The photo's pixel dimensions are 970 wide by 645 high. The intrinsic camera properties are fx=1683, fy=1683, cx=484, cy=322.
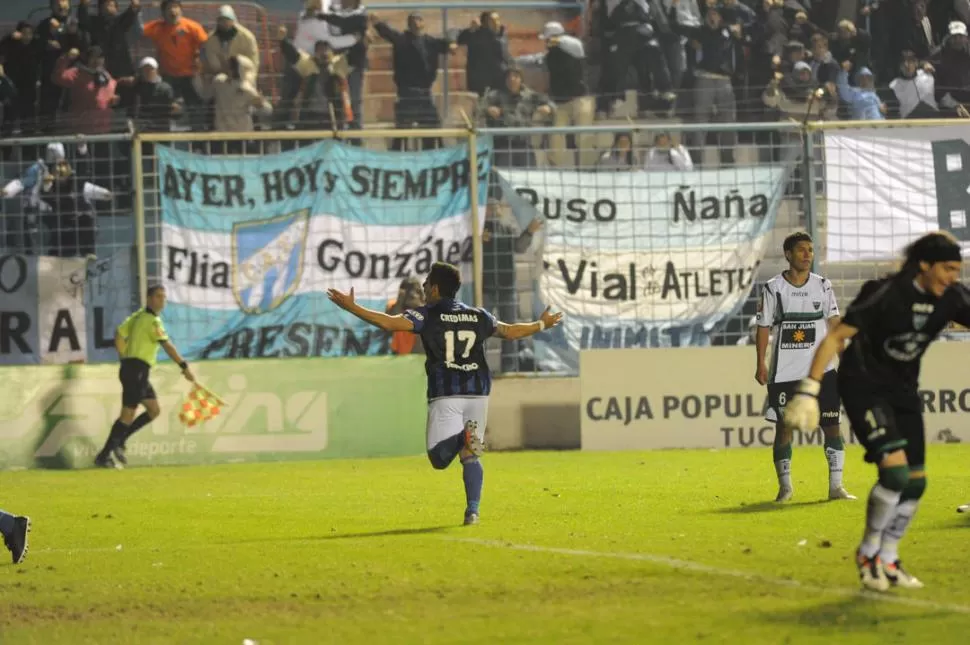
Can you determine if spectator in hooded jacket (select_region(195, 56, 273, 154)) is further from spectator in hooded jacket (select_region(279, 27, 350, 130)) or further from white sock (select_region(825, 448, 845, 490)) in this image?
white sock (select_region(825, 448, 845, 490))

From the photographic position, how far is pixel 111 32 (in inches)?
978

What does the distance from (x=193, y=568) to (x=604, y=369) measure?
11655mm

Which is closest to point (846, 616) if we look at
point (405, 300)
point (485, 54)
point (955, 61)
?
point (405, 300)

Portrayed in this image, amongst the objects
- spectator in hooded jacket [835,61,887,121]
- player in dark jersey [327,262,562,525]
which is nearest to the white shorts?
player in dark jersey [327,262,562,525]

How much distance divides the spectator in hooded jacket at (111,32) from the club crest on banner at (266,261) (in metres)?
4.40

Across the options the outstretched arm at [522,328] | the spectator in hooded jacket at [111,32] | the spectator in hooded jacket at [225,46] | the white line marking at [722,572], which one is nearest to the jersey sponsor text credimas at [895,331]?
the white line marking at [722,572]

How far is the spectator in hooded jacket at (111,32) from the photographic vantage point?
972 inches

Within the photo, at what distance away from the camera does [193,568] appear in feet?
34.4

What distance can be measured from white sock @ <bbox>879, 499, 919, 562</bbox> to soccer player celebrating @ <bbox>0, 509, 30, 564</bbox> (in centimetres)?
551

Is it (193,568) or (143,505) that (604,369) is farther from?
(193,568)

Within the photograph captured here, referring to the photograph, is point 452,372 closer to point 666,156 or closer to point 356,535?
point 356,535

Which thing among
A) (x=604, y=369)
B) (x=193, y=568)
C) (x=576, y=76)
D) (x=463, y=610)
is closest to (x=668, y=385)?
(x=604, y=369)

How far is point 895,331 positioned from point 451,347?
457 centimetres

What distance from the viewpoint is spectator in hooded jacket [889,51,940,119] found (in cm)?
2500
